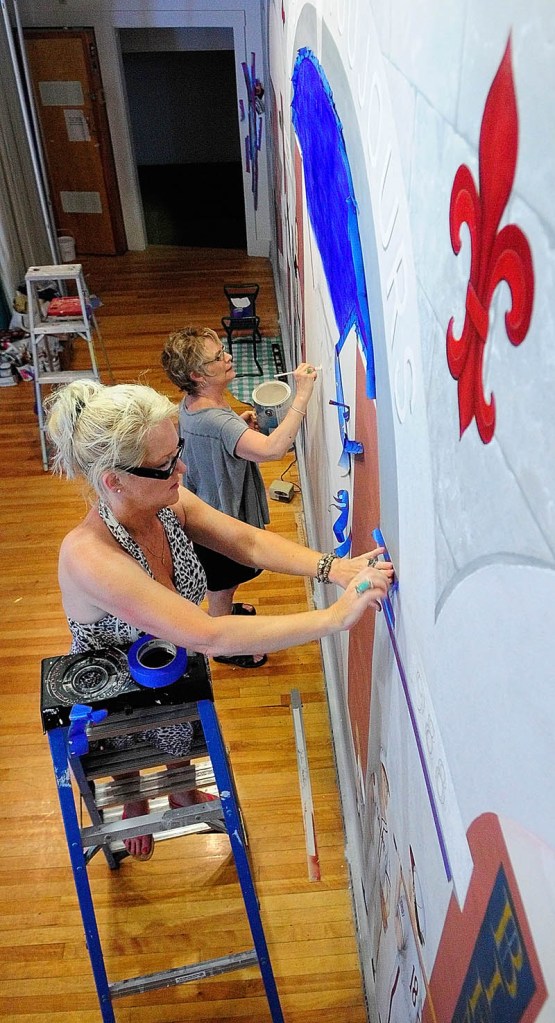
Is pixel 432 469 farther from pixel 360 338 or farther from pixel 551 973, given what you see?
pixel 360 338

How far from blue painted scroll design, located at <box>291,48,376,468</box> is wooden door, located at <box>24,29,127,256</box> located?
4.61 meters

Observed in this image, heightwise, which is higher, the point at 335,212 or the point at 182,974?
the point at 335,212

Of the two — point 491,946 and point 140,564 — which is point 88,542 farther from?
point 491,946

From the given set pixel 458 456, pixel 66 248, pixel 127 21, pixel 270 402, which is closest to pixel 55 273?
pixel 270 402

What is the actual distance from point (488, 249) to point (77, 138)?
668 centimetres

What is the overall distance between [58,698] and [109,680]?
0.11 meters

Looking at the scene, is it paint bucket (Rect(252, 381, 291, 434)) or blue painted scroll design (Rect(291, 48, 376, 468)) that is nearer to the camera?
blue painted scroll design (Rect(291, 48, 376, 468))

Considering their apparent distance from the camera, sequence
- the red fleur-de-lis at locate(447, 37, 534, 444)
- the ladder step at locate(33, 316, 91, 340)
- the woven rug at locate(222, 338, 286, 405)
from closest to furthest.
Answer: the red fleur-de-lis at locate(447, 37, 534, 444), the ladder step at locate(33, 316, 91, 340), the woven rug at locate(222, 338, 286, 405)

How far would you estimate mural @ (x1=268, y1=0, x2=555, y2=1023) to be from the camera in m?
0.51

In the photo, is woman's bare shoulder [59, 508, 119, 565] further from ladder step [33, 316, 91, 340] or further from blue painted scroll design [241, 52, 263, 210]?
blue painted scroll design [241, 52, 263, 210]

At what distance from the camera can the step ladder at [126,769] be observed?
159 cm

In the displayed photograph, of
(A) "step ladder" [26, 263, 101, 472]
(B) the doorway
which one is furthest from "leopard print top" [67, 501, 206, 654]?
(B) the doorway

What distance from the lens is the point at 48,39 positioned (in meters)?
5.79

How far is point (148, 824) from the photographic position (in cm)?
176
